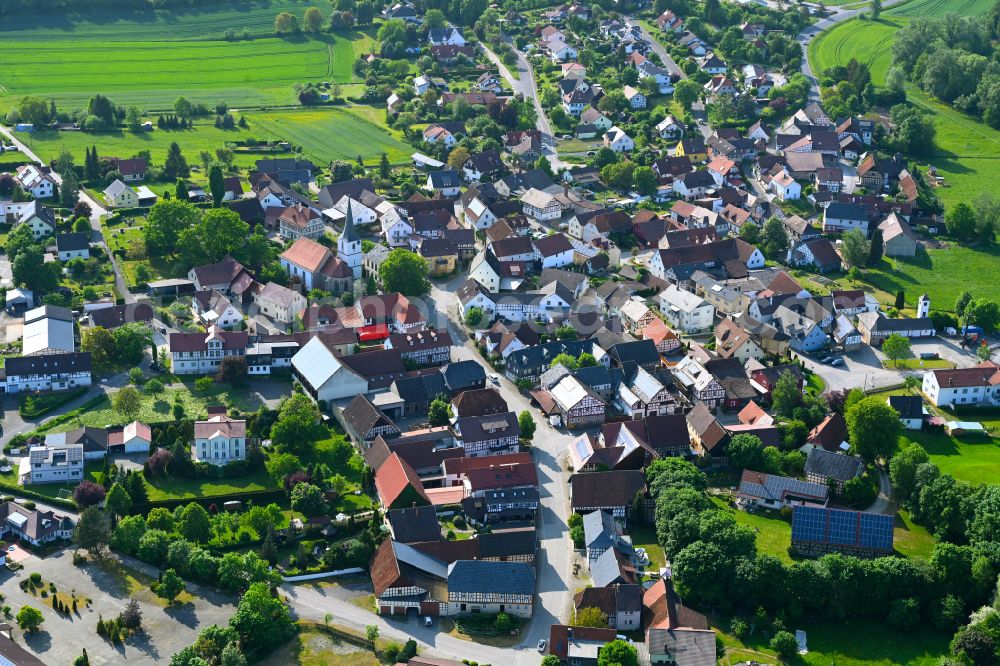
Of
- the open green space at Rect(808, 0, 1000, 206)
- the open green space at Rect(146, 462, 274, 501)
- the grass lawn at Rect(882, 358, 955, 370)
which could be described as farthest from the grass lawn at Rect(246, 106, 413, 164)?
the open green space at Rect(146, 462, 274, 501)

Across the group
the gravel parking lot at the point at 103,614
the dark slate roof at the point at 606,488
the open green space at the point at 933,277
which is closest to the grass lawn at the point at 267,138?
the open green space at the point at 933,277

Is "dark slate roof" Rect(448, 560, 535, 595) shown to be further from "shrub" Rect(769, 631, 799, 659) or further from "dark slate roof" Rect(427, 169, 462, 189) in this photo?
"dark slate roof" Rect(427, 169, 462, 189)

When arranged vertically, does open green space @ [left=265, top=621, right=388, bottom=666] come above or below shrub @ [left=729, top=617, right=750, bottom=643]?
below


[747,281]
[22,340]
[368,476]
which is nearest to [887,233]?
[747,281]

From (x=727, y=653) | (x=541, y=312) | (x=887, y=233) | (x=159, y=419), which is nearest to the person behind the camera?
(x=727, y=653)

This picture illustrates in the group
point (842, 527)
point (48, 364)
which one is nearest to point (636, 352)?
point (842, 527)

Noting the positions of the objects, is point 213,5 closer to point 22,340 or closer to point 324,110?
point 324,110
